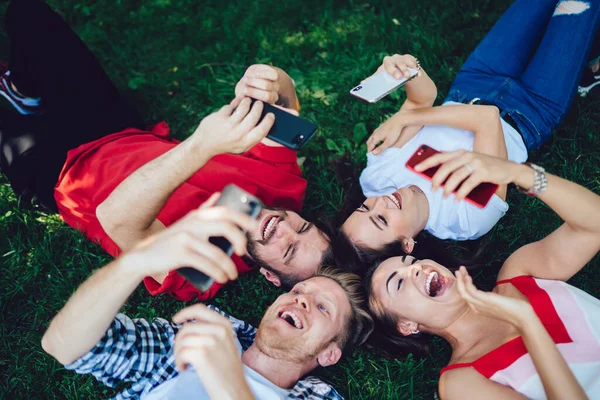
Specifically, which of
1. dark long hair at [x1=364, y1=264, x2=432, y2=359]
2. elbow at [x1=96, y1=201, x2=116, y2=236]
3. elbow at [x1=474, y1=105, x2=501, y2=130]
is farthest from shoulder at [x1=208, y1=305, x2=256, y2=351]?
elbow at [x1=474, y1=105, x2=501, y2=130]

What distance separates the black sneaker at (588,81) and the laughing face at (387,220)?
6.10 ft

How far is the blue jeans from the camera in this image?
3.44 meters

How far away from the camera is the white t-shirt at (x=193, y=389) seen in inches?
107

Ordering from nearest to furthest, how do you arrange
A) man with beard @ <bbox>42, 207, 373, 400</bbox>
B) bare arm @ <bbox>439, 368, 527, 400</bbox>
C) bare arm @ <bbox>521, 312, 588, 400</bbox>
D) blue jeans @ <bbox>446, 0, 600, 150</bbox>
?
man with beard @ <bbox>42, 207, 373, 400</bbox>
bare arm @ <bbox>521, 312, 588, 400</bbox>
bare arm @ <bbox>439, 368, 527, 400</bbox>
blue jeans @ <bbox>446, 0, 600, 150</bbox>

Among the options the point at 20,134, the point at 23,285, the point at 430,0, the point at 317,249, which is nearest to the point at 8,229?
the point at 23,285

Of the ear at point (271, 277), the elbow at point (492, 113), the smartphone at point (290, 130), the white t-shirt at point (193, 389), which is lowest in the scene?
the white t-shirt at point (193, 389)

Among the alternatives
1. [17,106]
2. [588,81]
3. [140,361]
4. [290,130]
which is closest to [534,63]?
[588,81]

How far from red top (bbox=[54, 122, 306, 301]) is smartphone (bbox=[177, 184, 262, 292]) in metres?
1.28

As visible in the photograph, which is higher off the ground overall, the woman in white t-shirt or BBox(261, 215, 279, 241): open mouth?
the woman in white t-shirt

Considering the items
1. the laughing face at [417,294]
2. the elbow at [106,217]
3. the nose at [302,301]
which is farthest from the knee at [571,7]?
the elbow at [106,217]

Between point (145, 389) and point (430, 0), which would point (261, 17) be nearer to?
point (430, 0)

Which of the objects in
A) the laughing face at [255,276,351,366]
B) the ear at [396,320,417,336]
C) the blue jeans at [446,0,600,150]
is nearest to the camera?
the laughing face at [255,276,351,366]

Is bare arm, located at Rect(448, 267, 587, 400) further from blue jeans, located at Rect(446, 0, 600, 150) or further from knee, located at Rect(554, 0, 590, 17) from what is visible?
knee, located at Rect(554, 0, 590, 17)

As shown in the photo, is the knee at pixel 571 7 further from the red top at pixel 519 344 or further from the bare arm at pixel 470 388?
the bare arm at pixel 470 388
